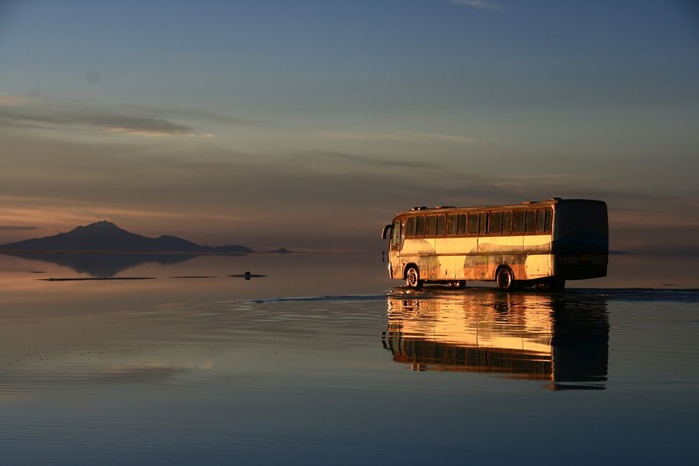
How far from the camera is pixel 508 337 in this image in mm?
21891

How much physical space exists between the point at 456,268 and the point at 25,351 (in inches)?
1143

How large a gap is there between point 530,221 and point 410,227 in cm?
866

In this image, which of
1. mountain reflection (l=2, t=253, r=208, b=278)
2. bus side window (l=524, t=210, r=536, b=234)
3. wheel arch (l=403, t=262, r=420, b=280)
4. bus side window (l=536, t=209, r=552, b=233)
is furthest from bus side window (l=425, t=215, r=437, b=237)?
mountain reflection (l=2, t=253, r=208, b=278)

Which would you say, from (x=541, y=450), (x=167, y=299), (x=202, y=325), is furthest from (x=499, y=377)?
(x=167, y=299)

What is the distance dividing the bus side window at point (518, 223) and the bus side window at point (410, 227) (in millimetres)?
7323

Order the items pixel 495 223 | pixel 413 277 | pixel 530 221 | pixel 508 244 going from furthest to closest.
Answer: pixel 413 277
pixel 495 223
pixel 508 244
pixel 530 221

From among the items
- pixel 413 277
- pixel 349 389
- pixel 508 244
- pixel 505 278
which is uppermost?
pixel 508 244

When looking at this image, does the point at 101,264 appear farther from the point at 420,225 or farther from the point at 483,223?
the point at 483,223

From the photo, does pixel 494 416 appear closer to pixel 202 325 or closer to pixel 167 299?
pixel 202 325

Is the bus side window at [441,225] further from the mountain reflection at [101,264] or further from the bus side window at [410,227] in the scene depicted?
the mountain reflection at [101,264]

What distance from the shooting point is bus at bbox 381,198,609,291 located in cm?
4081

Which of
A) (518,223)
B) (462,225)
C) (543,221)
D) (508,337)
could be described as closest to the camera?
(508,337)

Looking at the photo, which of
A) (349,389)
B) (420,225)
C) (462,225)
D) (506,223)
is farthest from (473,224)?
(349,389)

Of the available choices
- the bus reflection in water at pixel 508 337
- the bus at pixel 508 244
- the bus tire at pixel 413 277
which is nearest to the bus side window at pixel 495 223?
the bus at pixel 508 244
